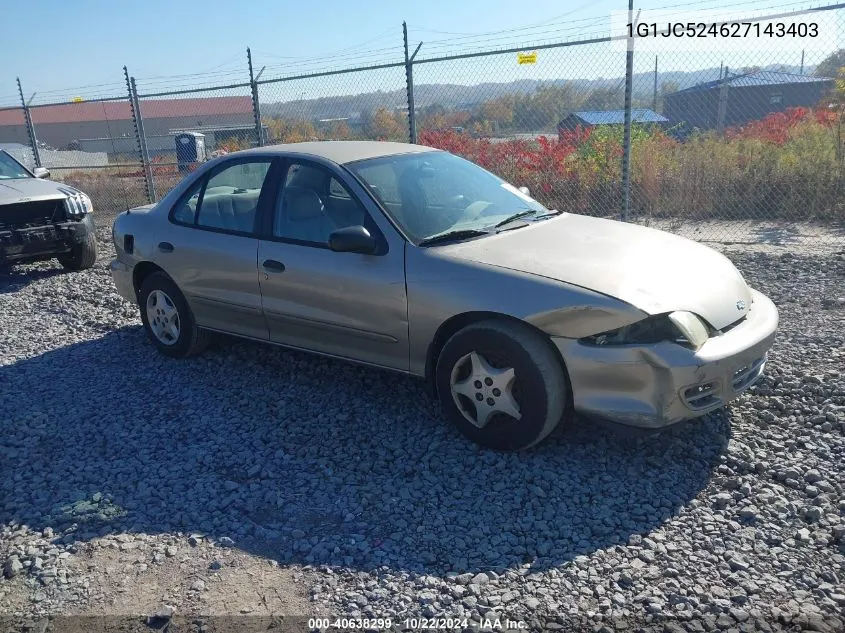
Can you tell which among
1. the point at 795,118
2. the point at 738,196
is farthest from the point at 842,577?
the point at 795,118

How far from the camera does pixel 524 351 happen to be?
12.0 ft

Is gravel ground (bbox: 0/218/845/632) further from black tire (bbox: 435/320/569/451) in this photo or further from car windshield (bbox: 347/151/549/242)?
car windshield (bbox: 347/151/549/242)

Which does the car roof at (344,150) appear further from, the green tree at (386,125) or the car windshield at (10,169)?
the green tree at (386,125)

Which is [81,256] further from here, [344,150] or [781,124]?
[781,124]

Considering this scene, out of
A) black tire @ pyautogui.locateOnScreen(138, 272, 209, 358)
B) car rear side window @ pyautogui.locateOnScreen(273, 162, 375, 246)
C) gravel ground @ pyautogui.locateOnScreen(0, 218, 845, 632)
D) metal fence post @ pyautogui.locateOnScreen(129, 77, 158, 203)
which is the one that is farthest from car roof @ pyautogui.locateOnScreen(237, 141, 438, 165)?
metal fence post @ pyautogui.locateOnScreen(129, 77, 158, 203)

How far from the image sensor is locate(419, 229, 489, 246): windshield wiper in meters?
4.15

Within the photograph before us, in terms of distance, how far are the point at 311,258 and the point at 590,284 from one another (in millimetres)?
1770

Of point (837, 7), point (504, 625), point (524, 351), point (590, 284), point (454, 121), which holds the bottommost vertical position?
point (504, 625)

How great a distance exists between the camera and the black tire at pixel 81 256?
355 inches

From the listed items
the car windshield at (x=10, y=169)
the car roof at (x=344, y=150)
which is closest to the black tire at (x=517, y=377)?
the car roof at (x=344, y=150)

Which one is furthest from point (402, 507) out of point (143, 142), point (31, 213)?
point (143, 142)

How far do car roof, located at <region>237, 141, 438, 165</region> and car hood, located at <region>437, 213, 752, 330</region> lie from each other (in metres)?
1.10

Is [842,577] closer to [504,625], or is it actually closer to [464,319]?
[504,625]

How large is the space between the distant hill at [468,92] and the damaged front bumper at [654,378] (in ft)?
16.9
